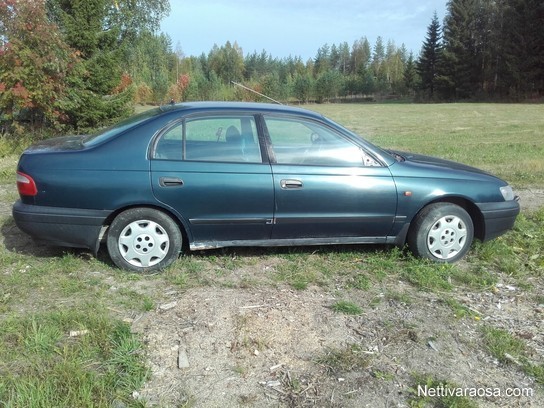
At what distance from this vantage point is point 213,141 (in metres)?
4.22

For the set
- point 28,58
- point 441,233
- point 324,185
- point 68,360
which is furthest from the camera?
point 28,58

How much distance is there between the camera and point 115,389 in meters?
2.53

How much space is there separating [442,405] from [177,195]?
2.59 m

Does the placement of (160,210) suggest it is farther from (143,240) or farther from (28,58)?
(28,58)

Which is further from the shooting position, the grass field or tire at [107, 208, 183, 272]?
tire at [107, 208, 183, 272]

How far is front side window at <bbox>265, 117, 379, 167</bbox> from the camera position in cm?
425

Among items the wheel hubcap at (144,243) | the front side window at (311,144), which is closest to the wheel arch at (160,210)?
the wheel hubcap at (144,243)

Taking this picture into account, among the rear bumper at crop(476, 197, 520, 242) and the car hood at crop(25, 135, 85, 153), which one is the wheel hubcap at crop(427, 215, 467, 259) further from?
the car hood at crop(25, 135, 85, 153)

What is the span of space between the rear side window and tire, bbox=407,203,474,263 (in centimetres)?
169

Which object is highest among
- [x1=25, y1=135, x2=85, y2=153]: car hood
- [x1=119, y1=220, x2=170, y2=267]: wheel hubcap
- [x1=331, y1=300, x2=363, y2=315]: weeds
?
[x1=25, y1=135, x2=85, y2=153]: car hood

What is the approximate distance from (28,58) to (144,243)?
29.2ft

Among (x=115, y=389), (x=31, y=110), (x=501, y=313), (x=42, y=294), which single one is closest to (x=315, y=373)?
(x=115, y=389)

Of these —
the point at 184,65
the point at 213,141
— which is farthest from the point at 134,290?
the point at 184,65

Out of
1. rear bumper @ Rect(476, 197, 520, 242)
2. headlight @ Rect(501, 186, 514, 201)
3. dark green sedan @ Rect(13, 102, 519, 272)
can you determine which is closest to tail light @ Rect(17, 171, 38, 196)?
dark green sedan @ Rect(13, 102, 519, 272)
